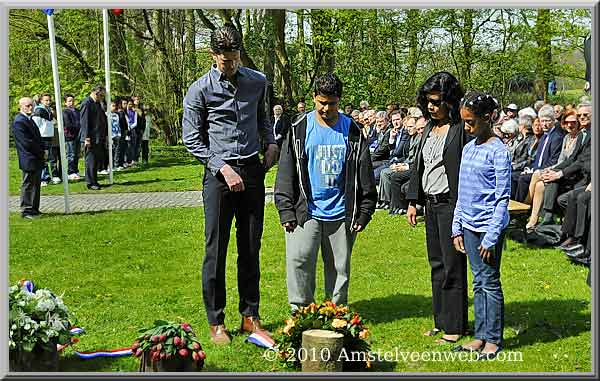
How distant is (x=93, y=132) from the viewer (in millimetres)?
11047

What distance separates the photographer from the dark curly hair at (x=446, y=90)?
604 cm

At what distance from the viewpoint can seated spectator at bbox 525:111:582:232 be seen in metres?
9.25

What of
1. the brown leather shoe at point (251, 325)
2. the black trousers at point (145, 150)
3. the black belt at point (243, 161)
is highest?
the black belt at point (243, 161)

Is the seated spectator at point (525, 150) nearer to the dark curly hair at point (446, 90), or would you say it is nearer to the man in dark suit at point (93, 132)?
the dark curly hair at point (446, 90)

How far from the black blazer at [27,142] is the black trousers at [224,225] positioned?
3578 millimetres

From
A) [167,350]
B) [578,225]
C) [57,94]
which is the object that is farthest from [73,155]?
[167,350]

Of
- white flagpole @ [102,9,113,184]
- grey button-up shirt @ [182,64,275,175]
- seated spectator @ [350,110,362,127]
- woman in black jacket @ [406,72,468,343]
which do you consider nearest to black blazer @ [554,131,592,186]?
seated spectator @ [350,110,362,127]

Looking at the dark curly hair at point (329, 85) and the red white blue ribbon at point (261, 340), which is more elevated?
the dark curly hair at point (329, 85)

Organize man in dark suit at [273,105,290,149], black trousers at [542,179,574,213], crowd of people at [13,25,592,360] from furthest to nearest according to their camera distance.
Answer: black trousers at [542,179,574,213]
man in dark suit at [273,105,290,149]
crowd of people at [13,25,592,360]

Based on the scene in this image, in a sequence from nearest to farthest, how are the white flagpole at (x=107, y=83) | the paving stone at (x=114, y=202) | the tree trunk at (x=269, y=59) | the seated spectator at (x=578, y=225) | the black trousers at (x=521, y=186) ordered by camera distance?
the tree trunk at (x=269, y=59) → the white flagpole at (x=107, y=83) → the seated spectator at (x=578, y=225) → the black trousers at (x=521, y=186) → the paving stone at (x=114, y=202)

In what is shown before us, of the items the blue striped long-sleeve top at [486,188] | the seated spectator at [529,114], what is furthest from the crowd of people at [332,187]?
the seated spectator at [529,114]

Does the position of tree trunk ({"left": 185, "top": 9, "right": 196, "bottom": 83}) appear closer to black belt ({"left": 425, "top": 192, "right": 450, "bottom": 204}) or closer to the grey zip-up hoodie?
the grey zip-up hoodie

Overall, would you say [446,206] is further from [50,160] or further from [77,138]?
[50,160]

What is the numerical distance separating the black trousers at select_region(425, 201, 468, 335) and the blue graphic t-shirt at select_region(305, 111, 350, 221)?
27.3 inches
